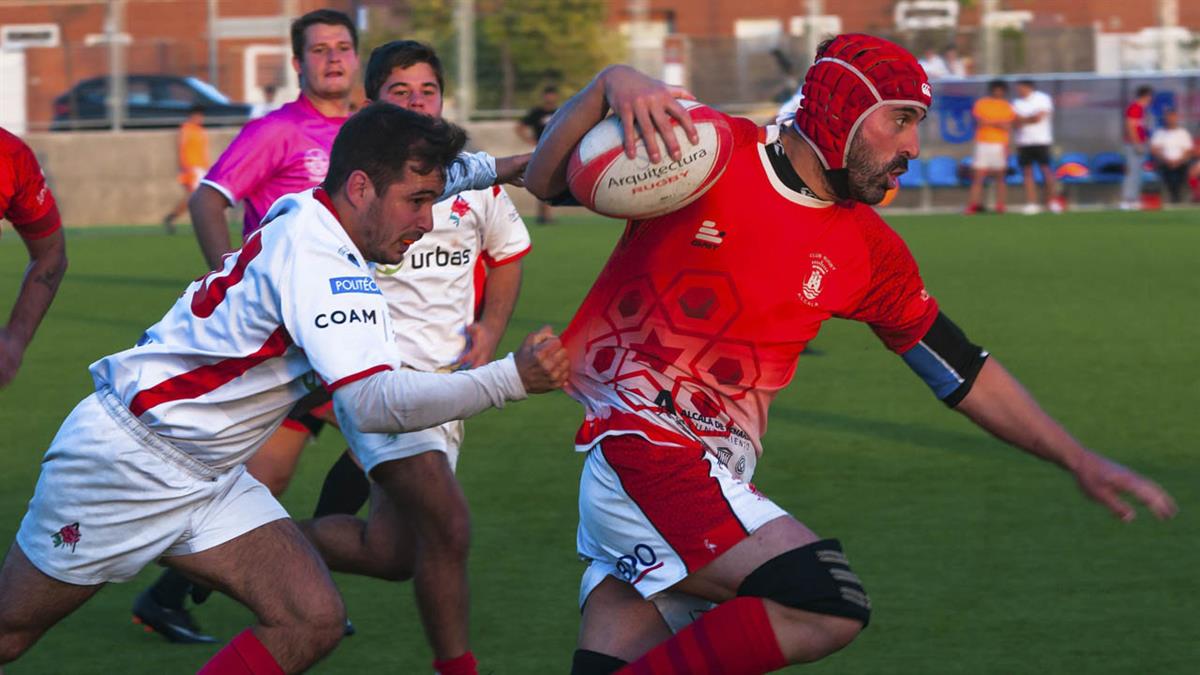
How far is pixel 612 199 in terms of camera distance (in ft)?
13.1

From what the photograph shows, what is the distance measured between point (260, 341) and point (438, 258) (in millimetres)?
1940

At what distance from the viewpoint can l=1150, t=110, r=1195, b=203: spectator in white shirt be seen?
87.6ft

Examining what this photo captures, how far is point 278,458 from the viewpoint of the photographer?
6.36m

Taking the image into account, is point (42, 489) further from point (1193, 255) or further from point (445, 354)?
point (1193, 255)

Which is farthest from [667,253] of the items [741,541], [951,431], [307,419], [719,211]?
[951,431]

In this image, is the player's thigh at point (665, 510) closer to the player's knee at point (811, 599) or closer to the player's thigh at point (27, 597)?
the player's knee at point (811, 599)

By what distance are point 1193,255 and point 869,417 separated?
10576 mm

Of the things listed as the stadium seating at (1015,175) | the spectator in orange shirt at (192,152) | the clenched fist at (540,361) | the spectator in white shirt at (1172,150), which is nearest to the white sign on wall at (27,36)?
the spectator in orange shirt at (192,152)

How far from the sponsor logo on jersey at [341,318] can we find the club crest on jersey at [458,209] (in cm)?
209

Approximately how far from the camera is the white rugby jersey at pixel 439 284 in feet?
19.5

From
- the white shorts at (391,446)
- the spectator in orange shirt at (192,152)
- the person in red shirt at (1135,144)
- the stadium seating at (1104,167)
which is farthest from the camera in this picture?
the stadium seating at (1104,167)

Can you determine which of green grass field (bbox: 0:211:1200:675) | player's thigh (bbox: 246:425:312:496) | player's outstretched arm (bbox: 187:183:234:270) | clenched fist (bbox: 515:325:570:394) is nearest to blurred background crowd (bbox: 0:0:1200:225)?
green grass field (bbox: 0:211:1200:675)

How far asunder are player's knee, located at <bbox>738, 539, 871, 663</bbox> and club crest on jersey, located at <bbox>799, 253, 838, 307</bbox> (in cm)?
67

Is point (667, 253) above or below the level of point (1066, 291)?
above
